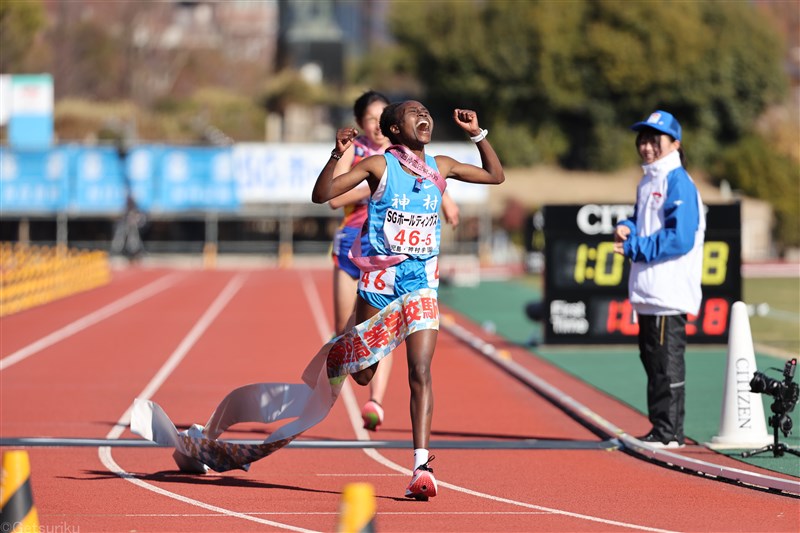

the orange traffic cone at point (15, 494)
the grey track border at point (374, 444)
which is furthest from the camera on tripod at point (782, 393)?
the orange traffic cone at point (15, 494)

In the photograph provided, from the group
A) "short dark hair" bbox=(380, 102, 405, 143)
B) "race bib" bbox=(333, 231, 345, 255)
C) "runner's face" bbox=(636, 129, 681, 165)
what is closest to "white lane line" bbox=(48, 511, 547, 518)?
"short dark hair" bbox=(380, 102, 405, 143)

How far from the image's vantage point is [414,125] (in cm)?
837

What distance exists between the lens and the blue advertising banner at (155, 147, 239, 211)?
49719mm

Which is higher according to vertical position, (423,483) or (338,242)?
(338,242)

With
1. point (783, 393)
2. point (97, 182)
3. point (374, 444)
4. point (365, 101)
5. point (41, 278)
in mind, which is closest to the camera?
point (783, 393)

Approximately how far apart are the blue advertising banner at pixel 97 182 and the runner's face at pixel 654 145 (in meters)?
40.7

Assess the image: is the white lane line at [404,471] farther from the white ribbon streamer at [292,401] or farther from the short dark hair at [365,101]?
the short dark hair at [365,101]

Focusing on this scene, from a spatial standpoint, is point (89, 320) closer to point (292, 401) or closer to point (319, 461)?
point (319, 461)

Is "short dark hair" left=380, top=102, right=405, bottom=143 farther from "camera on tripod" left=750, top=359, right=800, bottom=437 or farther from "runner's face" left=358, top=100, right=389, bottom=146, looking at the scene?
"camera on tripod" left=750, top=359, right=800, bottom=437

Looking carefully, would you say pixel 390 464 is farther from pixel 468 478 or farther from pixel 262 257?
pixel 262 257

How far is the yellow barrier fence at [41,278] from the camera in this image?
27.1 m

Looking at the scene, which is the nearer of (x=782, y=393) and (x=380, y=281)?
(x=380, y=281)

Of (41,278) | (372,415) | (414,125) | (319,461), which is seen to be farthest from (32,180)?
(414,125)

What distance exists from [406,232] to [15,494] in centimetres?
318
